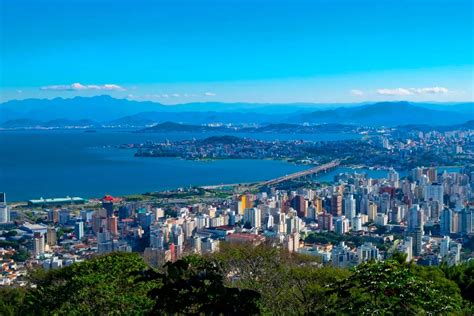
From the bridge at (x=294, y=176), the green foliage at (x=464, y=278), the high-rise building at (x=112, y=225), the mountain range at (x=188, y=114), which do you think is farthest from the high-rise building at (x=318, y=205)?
the mountain range at (x=188, y=114)

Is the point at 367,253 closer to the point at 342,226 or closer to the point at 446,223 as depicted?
the point at 342,226

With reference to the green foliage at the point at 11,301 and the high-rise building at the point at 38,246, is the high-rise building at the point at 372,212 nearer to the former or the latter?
the high-rise building at the point at 38,246

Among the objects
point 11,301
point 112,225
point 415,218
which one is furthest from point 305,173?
point 11,301

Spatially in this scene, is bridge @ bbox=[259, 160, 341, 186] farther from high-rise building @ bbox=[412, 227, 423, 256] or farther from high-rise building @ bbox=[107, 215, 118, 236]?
high-rise building @ bbox=[412, 227, 423, 256]

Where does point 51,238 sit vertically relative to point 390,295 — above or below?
below

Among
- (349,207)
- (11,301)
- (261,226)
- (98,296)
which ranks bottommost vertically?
(261,226)

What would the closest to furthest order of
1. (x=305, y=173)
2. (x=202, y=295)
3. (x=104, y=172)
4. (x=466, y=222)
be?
(x=202, y=295), (x=466, y=222), (x=305, y=173), (x=104, y=172)

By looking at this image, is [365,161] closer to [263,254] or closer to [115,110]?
[263,254]
